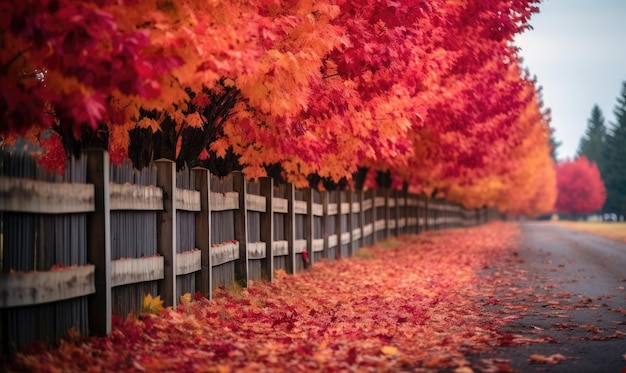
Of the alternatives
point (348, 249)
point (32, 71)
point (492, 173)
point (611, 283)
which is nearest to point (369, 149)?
point (611, 283)

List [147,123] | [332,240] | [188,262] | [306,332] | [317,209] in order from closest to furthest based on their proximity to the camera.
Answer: [306,332], [147,123], [188,262], [317,209], [332,240]

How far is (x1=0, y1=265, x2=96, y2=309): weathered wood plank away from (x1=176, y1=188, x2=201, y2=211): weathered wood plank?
7.84 feet

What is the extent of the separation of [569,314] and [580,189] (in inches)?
4493

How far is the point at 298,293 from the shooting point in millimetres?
13078

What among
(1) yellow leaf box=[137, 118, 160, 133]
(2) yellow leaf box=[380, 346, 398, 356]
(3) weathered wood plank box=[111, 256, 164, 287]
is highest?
(1) yellow leaf box=[137, 118, 160, 133]

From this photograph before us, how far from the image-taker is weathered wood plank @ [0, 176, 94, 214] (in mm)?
6746

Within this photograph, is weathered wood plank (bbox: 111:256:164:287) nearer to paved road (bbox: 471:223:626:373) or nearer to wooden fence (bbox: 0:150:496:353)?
wooden fence (bbox: 0:150:496:353)

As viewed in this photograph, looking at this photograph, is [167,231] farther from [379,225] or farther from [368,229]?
[379,225]

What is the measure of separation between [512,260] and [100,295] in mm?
15567

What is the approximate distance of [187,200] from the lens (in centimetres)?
1049

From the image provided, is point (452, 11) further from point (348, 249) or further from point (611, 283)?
point (348, 249)

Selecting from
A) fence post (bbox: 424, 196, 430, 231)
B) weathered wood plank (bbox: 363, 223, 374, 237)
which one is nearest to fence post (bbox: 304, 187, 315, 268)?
weathered wood plank (bbox: 363, 223, 374, 237)

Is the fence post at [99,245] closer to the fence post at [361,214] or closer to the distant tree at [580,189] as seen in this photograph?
the fence post at [361,214]

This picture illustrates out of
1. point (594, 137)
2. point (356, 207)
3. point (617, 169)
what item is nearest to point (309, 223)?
point (356, 207)
